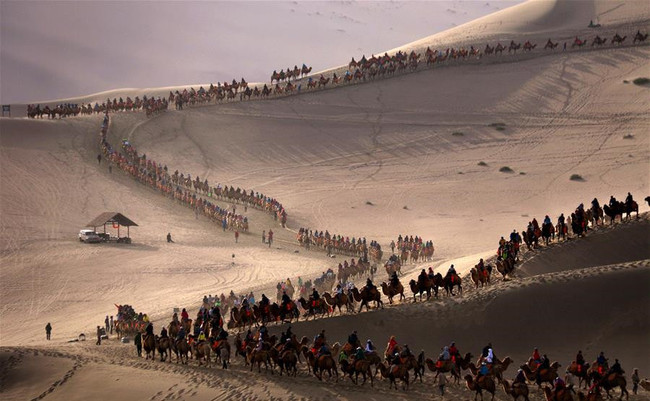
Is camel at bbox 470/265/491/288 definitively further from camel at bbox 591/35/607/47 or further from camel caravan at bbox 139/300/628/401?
camel at bbox 591/35/607/47

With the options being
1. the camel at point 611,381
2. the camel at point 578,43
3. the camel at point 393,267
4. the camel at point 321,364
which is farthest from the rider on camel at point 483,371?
the camel at point 578,43

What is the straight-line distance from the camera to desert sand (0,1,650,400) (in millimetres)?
29453

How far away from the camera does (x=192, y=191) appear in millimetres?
61500

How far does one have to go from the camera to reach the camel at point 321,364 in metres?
26.3

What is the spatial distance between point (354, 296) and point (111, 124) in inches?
1740

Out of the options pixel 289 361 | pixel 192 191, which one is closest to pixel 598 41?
pixel 192 191

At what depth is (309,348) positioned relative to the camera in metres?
28.2

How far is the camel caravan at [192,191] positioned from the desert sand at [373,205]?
0.70 m

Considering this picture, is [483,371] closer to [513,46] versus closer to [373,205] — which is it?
[373,205]

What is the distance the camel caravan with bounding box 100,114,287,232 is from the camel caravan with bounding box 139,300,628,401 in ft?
84.3

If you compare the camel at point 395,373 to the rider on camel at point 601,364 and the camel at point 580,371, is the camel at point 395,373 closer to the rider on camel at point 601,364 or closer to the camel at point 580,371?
the camel at point 580,371

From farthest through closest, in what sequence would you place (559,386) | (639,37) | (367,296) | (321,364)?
(639,37)
(367,296)
(321,364)
(559,386)

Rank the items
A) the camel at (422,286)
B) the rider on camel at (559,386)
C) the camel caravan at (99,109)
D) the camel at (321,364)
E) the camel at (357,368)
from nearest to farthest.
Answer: the rider on camel at (559,386), the camel at (357,368), the camel at (321,364), the camel at (422,286), the camel caravan at (99,109)

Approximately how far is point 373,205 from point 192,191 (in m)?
11.2
